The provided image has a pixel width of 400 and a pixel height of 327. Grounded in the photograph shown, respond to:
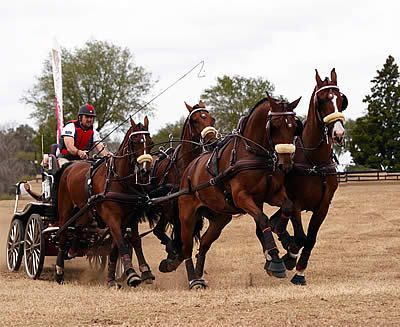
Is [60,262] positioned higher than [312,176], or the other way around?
[312,176]

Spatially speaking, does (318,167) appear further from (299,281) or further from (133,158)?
(133,158)

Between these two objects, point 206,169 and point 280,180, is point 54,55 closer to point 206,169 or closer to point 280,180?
point 206,169

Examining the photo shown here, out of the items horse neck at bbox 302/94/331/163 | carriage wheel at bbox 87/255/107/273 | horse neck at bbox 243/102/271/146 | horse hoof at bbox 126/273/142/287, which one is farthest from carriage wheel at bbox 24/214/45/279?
horse neck at bbox 302/94/331/163

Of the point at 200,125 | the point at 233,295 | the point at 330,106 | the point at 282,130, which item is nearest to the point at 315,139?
the point at 330,106

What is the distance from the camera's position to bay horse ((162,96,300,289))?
27.5 ft

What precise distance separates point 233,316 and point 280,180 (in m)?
2.76

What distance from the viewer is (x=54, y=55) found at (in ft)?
52.3

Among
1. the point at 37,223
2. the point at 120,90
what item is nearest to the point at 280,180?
the point at 37,223

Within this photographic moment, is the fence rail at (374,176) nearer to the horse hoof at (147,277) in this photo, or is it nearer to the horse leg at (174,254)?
the horse leg at (174,254)

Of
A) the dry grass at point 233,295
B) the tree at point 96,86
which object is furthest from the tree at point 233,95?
the dry grass at point 233,295

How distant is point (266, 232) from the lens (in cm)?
823

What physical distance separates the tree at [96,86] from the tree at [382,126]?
50.2ft

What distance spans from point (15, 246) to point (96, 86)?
3438cm

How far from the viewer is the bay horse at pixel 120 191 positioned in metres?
9.71
